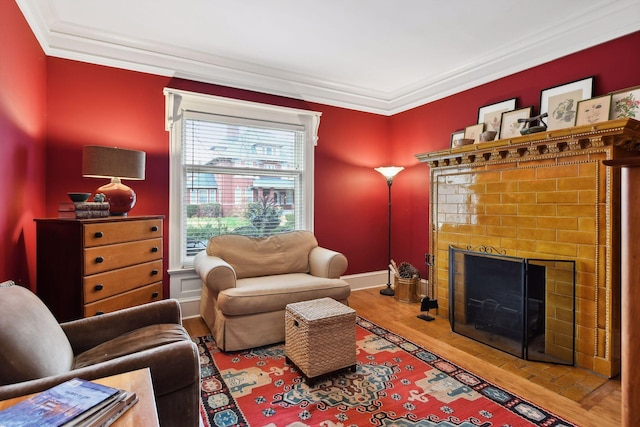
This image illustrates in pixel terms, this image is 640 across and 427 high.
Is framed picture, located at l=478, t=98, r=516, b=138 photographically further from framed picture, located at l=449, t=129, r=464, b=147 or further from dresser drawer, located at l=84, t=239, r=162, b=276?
dresser drawer, located at l=84, t=239, r=162, b=276

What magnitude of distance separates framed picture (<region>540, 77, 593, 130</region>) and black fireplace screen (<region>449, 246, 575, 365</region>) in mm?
1172

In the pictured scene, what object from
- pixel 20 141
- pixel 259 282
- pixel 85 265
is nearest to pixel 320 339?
pixel 259 282

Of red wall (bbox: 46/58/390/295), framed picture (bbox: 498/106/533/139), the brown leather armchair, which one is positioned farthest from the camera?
framed picture (bbox: 498/106/533/139)

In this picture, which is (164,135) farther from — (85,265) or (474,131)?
(474,131)

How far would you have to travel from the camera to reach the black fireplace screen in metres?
2.45

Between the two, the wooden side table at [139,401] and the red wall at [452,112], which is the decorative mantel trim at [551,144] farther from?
the wooden side table at [139,401]

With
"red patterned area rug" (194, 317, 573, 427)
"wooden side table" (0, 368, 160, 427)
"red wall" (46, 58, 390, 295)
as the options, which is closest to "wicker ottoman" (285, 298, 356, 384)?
"red patterned area rug" (194, 317, 573, 427)

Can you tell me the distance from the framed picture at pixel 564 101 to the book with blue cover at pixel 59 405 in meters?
3.37

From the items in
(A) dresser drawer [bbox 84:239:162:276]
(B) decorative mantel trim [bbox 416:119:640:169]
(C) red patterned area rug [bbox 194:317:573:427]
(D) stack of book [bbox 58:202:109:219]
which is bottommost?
(C) red patterned area rug [bbox 194:317:573:427]

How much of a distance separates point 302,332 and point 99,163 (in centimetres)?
190

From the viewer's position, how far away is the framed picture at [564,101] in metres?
2.63

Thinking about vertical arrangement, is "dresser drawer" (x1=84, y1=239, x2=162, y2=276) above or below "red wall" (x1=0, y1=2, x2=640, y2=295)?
below

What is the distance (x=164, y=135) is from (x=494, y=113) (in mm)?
3287

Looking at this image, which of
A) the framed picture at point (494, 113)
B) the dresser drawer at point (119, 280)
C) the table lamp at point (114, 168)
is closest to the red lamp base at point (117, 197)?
the table lamp at point (114, 168)
